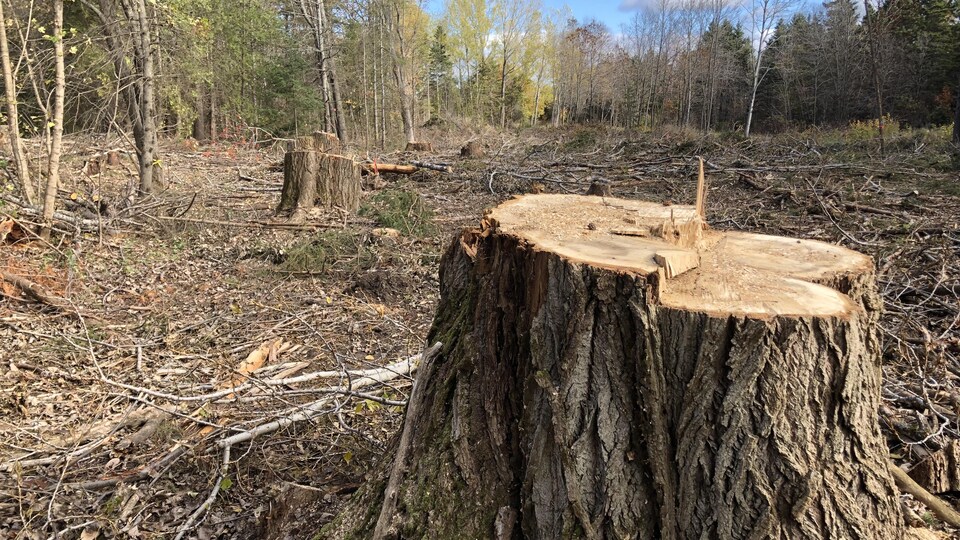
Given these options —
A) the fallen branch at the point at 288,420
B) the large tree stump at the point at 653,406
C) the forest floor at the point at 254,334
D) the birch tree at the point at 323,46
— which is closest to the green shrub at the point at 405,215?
the forest floor at the point at 254,334

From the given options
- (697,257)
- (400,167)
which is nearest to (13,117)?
(697,257)

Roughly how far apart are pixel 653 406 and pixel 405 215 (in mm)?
6009

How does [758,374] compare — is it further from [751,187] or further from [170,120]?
[170,120]

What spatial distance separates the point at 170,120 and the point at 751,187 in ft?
62.4

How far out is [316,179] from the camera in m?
8.00

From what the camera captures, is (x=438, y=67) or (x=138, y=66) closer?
(x=138, y=66)

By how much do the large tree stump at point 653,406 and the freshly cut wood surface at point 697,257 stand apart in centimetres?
1

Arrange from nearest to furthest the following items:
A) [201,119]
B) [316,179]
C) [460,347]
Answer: [460,347] → [316,179] → [201,119]

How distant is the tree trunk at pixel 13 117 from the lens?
5.30 metres

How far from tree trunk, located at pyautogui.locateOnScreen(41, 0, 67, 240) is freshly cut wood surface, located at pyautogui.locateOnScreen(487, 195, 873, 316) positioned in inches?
223

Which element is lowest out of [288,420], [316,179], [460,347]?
[288,420]

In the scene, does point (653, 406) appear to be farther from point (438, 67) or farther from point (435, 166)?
point (438, 67)

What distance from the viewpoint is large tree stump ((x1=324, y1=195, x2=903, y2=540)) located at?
1329 millimetres

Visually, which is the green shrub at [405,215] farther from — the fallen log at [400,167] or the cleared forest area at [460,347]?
the fallen log at [400,167]
